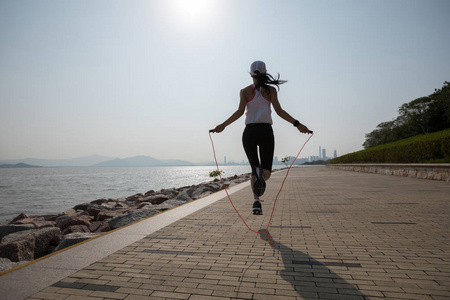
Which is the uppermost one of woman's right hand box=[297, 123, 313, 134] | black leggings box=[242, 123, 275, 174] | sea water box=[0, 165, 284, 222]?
woman's right hand box=[297, 123, 313, 134]

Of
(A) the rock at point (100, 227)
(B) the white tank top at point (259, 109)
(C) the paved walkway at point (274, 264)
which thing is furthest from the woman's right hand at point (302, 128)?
(A) the rock at point (100, 227)

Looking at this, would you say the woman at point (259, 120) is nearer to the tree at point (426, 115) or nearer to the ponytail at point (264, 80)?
the ponytail at point (264, 80)

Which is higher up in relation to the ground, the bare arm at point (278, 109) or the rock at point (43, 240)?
the bare arm at point (278, 109)

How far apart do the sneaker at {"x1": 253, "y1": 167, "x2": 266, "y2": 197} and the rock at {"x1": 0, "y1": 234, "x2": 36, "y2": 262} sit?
3.86 meters

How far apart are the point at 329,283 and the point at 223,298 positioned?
3.00 ft

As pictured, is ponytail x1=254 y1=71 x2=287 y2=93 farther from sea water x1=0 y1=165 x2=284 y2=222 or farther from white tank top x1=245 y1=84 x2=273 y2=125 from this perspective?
sea water x1=0 y1=165 x2=284 y2=222

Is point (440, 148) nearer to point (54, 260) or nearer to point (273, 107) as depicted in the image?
point (273, 107)

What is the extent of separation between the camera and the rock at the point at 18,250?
436 cm

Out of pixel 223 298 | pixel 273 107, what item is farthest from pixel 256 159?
pixel 223 298

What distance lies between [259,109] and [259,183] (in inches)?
42.8

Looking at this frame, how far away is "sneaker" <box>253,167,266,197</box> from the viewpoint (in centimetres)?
400

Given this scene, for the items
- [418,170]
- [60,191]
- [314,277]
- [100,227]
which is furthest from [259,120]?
[60,191]

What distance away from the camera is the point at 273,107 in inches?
170

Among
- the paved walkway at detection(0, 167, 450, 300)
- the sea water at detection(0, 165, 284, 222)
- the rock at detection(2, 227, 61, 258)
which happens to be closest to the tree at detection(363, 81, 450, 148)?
the sea water at detection(0, 165, 284, 222)
